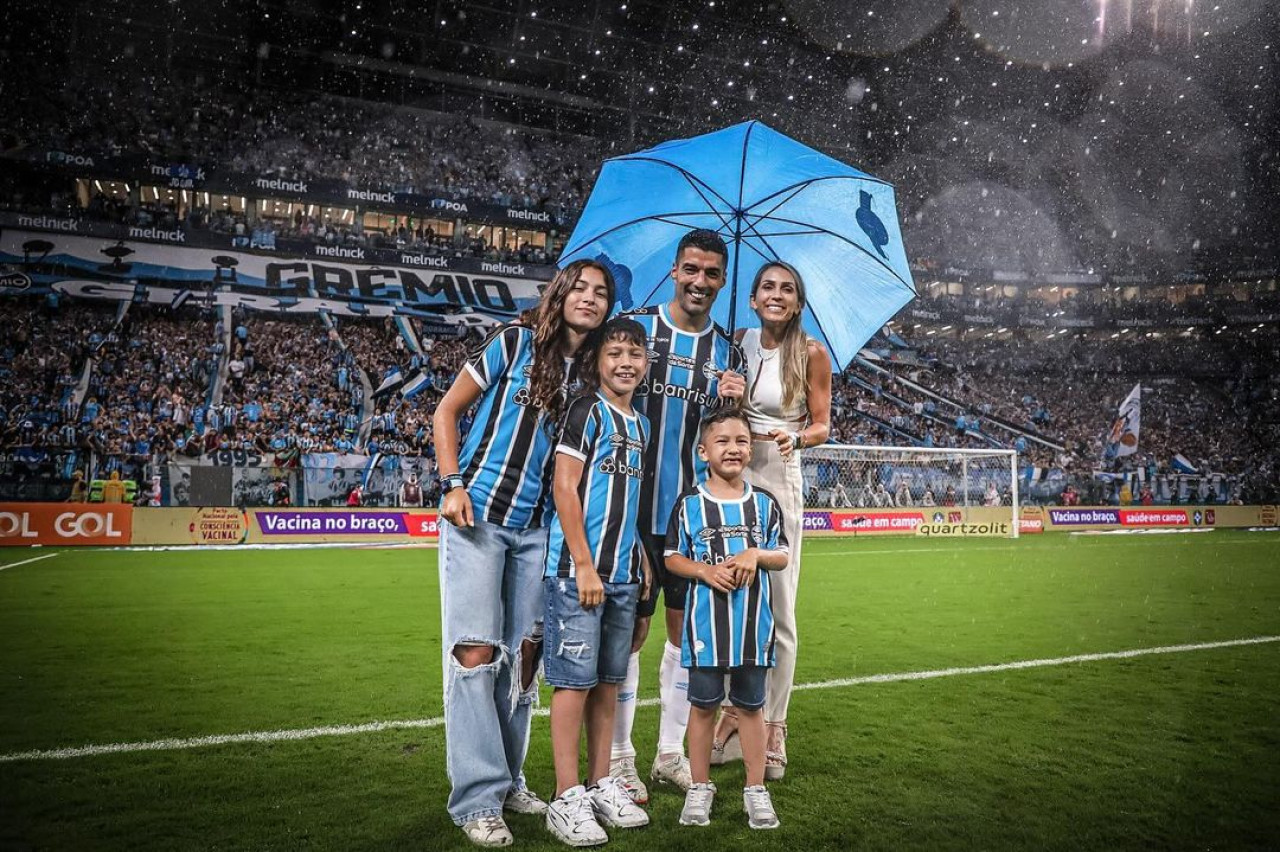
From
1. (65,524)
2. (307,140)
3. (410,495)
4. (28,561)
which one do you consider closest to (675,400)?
(28,561)

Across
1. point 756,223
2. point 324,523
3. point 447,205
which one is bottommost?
point 324,523

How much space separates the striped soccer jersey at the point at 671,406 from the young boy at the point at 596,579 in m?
0.29

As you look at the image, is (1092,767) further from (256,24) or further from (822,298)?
(256,24)

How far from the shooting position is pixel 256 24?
32.4 m

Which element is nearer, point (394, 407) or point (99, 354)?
point (99, 354)

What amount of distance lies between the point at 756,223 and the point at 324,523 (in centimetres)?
1676

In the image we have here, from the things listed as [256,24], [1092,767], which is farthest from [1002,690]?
[256,24]

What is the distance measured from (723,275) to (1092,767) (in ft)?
10.4

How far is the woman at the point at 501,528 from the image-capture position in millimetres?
3615

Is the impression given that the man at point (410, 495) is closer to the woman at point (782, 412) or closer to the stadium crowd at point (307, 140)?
the stadium crowd at point (307, 140)

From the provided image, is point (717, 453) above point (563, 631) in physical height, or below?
above

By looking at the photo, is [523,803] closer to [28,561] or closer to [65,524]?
[28,561]

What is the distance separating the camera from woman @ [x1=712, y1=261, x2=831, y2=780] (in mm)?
4449

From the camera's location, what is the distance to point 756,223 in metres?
4.64
